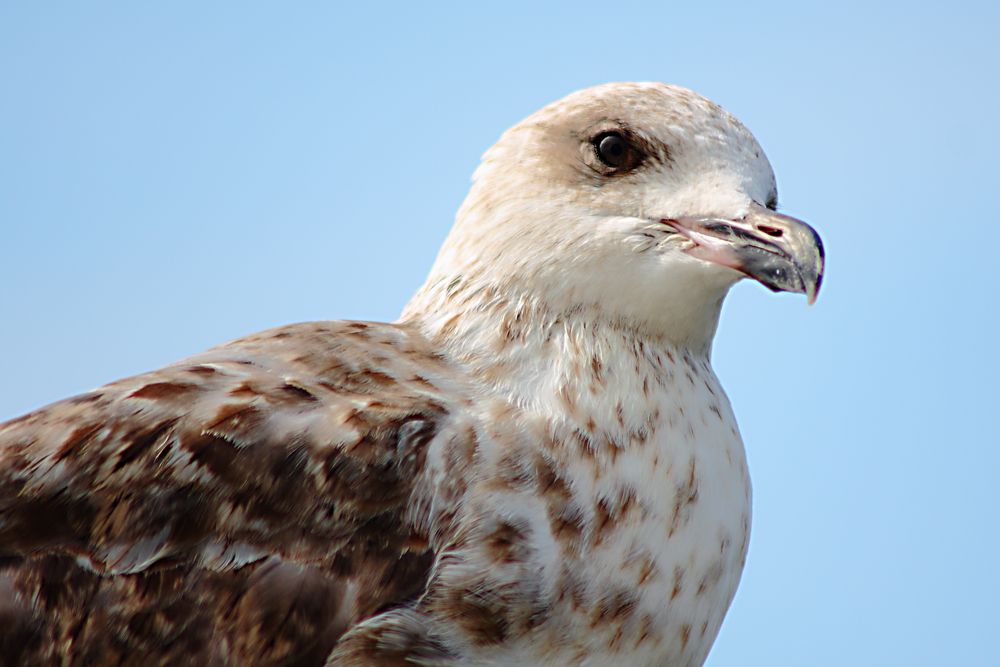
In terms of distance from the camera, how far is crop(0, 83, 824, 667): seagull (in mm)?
2979

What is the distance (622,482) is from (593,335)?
44 centimetres

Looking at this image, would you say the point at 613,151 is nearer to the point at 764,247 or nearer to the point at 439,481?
the point at 764,247

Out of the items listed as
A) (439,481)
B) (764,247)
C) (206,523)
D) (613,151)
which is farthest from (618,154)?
(206,523)

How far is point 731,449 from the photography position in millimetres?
3496

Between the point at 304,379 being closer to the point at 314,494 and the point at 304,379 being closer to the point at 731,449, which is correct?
the point at 314,494

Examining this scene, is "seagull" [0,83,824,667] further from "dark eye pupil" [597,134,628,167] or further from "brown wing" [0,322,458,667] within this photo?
"dark eye pupil" [597,134,628,167]

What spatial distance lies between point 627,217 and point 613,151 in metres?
0.20

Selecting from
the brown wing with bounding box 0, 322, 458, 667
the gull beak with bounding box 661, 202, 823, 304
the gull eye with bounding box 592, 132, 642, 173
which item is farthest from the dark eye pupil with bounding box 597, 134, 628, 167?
the brown wing with bounding box 0, 322, 458, 667

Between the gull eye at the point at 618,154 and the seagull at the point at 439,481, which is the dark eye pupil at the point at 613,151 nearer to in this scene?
→ the gull eye at the point at 618,154

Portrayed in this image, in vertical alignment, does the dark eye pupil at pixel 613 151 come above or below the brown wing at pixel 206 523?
above

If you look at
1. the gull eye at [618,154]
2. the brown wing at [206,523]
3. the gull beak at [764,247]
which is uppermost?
the gull eye at [618,154]

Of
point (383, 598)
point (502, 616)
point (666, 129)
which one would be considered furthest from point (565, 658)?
point (666, 129)

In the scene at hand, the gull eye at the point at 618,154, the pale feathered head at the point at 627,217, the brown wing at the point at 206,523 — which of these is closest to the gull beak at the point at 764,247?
the pale feathered head at the point at 627,217

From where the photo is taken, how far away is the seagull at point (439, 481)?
298cm
